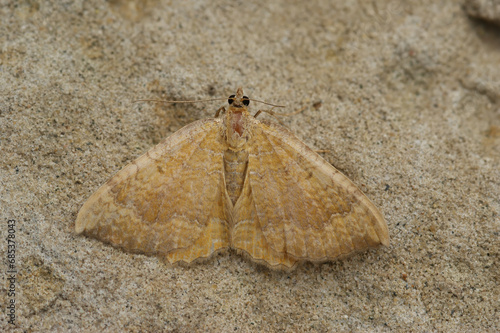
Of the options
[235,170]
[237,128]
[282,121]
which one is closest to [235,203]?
[235,170]

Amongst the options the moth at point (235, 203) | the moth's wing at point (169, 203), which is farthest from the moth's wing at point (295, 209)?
the moth's wing at point (169, 203)

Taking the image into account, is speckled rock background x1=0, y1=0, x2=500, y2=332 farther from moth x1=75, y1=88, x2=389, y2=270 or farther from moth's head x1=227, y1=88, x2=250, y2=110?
moth's head x1=227, y1=88, x2=250, y2=110

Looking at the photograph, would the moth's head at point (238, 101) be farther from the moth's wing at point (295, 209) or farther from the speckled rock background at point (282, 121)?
the speckled rock background at point (282, 121)

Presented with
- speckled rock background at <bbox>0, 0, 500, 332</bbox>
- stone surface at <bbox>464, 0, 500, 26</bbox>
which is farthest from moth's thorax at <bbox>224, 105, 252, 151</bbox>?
stone surface at <bbox>464, 0, 500, 26</bbox>

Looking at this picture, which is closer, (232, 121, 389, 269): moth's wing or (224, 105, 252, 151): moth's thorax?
(232, 121, 389, 269): moth's wing

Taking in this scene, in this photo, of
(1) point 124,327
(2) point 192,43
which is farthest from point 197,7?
(1) point 124,327

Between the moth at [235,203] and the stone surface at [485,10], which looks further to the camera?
the stone surface at [485,10]
